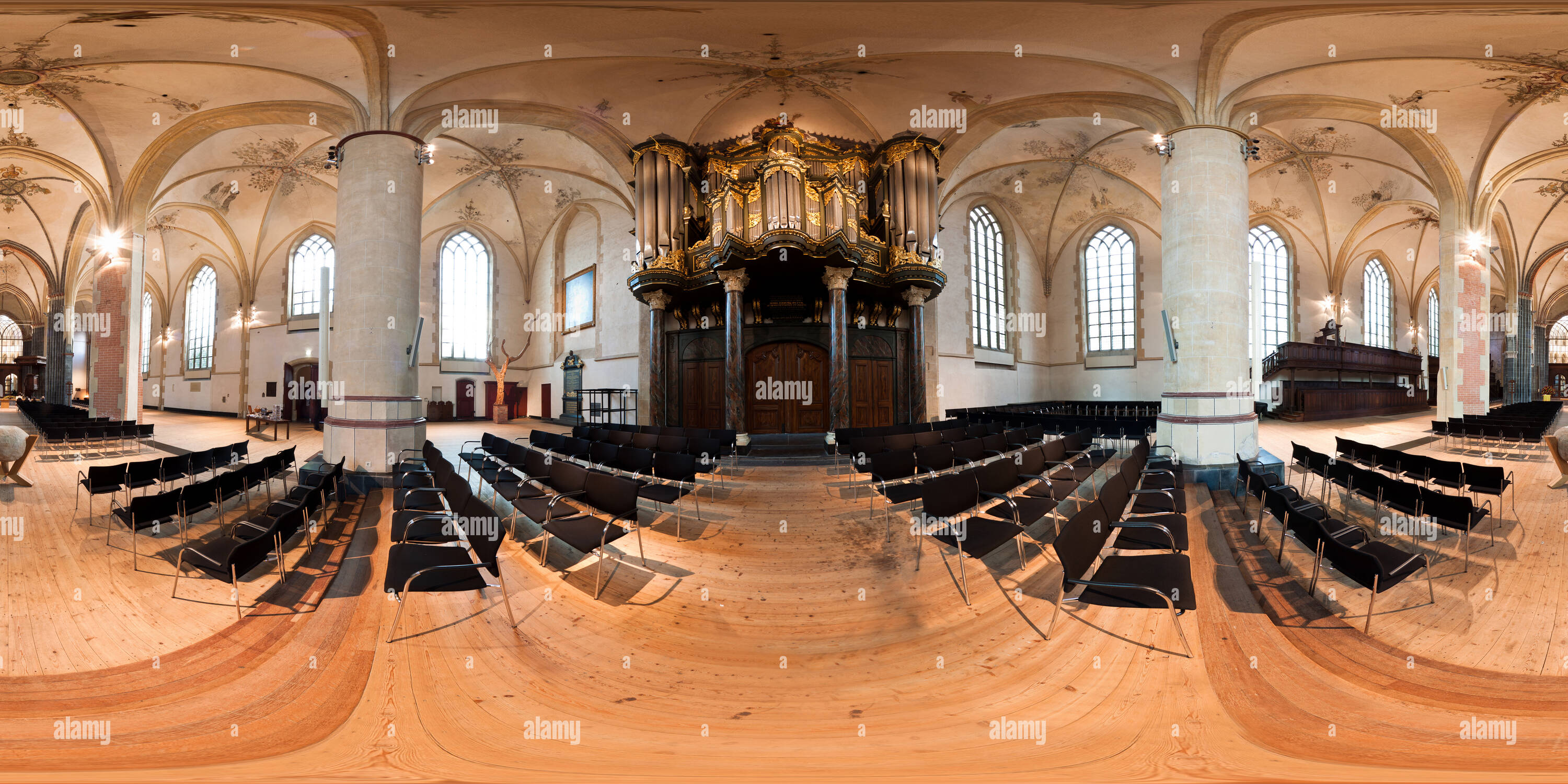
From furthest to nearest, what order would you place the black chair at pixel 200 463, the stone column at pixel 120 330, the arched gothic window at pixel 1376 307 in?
the arched gothic window at pixel 1376 307
the stone column at pixel 120 330
the black chair at pixel 200 463

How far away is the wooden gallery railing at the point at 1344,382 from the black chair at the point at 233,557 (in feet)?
71.5

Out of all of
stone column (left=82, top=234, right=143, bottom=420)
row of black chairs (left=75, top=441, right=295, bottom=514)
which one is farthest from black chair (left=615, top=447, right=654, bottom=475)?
stone column (left=82, top=234, right=143, bottom=420)

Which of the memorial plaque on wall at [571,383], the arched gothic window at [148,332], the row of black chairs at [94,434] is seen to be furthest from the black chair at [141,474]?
the arched gothic window at [148,332]

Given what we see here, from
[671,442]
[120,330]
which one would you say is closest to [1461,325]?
[671,442]

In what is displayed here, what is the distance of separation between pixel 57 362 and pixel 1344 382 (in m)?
48.2

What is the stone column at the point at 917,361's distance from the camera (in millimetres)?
13070

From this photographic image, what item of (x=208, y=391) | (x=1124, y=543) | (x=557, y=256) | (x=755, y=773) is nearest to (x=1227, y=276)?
(x=1124, y=543)

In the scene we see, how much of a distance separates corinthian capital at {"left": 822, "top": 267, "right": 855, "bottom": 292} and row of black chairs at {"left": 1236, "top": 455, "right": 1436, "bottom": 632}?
7.52 metres

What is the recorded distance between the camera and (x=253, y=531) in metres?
4.58

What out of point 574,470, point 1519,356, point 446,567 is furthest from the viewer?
point 1519,356

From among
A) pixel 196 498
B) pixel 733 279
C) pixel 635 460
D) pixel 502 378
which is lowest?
pixel 196 498

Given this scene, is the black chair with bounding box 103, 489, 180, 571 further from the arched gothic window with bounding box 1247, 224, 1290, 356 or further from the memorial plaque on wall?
the arched gothic window with bounding box 1247, 224, 1290, 356

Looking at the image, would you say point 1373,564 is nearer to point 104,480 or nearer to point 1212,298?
point 1212,298

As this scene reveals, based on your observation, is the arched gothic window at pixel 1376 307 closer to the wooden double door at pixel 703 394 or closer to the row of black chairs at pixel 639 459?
the wooden double door at pixel 703 394
